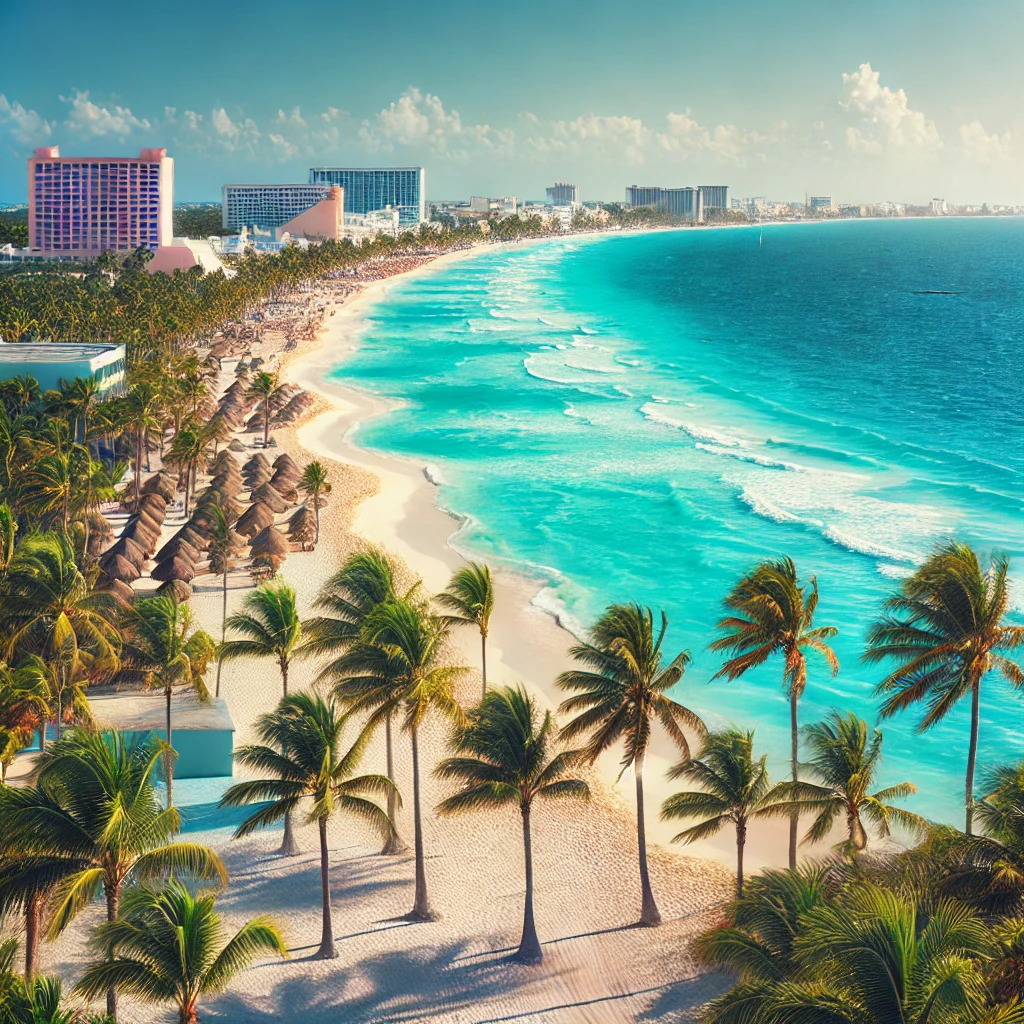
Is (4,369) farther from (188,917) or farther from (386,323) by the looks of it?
(386,323)

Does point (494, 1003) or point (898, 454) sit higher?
point (898, 454)

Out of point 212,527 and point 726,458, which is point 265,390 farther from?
point 726,458

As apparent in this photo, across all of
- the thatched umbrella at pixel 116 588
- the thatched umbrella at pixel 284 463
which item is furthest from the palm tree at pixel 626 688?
the thatched umbrella at pixel 284 463

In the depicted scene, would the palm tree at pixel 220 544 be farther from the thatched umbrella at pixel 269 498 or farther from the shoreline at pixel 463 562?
the shoreline at pixel 463 562

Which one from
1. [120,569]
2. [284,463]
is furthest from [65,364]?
[120,569]

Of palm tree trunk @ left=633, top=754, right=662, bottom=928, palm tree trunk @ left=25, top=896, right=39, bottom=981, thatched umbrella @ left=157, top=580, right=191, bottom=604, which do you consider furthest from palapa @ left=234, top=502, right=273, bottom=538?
palm tree trunk @ left=25, top=896, right=39, bottom=981

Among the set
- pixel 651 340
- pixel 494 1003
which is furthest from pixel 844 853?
pixel 651 340
